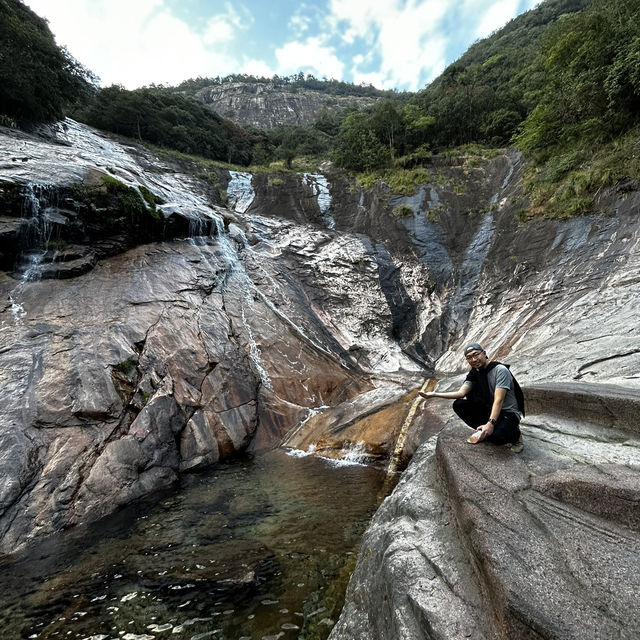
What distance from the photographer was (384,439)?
880 cm

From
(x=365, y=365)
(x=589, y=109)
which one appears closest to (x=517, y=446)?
(x=365, y=365)

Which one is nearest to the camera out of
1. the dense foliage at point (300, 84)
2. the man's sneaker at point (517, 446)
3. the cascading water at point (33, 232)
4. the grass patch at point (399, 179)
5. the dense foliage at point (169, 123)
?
the man's sneaker at point (517, 446)

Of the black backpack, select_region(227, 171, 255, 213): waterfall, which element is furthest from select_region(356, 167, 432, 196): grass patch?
the black backpack

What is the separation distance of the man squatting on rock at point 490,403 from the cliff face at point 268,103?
84.0m

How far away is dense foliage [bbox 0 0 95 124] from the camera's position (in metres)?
17.3

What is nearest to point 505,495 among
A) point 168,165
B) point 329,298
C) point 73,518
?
point 73,518

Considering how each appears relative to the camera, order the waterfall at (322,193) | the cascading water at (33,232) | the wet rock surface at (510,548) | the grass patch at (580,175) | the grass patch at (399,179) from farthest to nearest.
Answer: the waterfall at (322,193) → the grass patch at (399,179) → the grass patch at (580,175) → the cascading water at (33,232) → the wet rock surface at (510,548)

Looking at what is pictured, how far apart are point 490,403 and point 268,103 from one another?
97.9 meters

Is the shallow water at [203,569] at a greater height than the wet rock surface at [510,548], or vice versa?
the wet rock surface at [510,548]

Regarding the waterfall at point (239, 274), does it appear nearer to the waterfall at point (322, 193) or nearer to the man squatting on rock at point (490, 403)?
the waterfall at point (322, 193)

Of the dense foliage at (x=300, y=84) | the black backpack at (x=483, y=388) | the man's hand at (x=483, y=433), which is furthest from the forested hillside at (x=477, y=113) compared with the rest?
the dense foliage at (x=300, y=84)

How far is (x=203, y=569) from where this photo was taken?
491 centimetres

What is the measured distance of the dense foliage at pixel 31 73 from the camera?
56.9ft

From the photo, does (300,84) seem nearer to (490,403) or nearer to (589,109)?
(589,109)
